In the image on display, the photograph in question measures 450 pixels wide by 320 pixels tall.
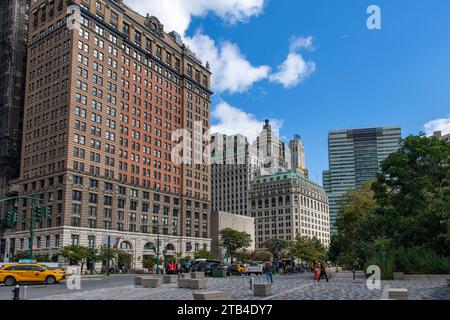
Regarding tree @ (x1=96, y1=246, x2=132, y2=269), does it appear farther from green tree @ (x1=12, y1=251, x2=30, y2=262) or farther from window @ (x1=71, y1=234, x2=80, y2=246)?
green tree @ (x1=12, y1=251, x2=30, y2=262)

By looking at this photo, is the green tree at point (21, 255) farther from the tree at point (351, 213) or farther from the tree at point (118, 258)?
the tree at point (351, 213)

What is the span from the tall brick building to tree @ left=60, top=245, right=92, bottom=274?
7157 mm

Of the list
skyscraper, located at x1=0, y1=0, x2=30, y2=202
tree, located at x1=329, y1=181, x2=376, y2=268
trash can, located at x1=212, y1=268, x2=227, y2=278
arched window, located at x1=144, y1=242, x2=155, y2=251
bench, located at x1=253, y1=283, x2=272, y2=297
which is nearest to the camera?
bench, located at x1=253, y1=283, x2=272, y2=297

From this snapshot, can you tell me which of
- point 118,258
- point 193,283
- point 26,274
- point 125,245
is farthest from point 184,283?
point 125,245

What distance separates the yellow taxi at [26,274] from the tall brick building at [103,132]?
159 ft

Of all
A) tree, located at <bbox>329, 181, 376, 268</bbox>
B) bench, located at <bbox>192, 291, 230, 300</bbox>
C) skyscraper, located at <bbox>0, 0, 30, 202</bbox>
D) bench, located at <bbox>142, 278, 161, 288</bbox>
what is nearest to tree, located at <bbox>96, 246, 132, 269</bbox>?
skyscraper, located at <bbox>0, 0, 30, 202</bbox>

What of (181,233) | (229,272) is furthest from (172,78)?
(229,272)

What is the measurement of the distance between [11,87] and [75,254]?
158 feet

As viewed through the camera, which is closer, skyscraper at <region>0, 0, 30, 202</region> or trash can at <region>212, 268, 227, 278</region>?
trash can at <region>212, 268, 227, 278</region>

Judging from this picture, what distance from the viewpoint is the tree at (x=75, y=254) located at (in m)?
74.9

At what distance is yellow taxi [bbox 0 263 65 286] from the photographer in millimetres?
35625

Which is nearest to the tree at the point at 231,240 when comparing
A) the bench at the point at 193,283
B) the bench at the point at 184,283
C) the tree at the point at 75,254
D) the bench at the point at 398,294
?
the tree at the point at 75,254

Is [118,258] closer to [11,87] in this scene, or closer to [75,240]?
[75,240]
